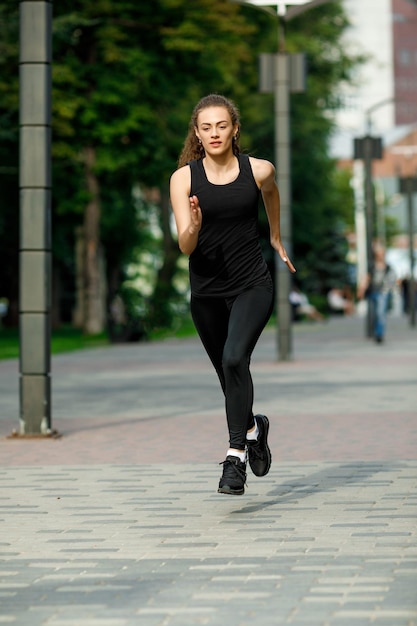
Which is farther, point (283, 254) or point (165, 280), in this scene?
point (165, 280)

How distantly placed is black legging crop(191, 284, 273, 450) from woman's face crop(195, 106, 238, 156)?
27.5 inches

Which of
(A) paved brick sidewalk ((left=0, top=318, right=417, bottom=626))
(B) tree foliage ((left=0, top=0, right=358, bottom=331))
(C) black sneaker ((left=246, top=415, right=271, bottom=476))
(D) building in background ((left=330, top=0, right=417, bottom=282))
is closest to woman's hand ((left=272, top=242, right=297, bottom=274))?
(C) black sneaker ((left=246, top=415, right=271, bottom=476))

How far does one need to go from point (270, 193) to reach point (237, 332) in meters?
0.69

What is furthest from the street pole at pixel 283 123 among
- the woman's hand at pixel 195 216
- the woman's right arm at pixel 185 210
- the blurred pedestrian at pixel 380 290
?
the woman's hand at pixel 195 216

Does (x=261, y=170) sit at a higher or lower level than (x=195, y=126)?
lower

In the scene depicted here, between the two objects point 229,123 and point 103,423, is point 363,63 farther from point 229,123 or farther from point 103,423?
point 229,123

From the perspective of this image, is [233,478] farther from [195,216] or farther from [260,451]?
[195,216]

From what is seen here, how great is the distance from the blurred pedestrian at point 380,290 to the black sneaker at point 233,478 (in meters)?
21.1

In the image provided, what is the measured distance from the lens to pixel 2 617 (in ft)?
16.9

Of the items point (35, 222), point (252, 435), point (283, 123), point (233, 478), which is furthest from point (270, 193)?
point (283, 123)

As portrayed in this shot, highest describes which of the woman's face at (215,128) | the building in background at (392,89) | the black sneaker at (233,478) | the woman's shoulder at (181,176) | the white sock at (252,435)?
the building in background at (392,89)

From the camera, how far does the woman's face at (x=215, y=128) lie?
7.57 m

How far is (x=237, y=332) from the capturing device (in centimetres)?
763

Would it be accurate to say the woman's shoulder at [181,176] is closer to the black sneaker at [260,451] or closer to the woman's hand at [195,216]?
the woman's hand at [195,216]
